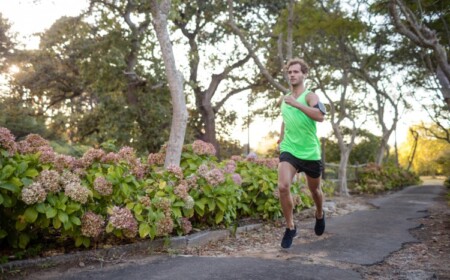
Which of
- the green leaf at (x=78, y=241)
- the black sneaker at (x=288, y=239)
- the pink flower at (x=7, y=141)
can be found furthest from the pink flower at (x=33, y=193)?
the black sneaker at (x=288, y=239)

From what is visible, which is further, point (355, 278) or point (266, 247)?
point (266, 247)

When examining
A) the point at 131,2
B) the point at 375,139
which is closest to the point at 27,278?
the point at 131,2

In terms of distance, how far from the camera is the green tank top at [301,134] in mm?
4648

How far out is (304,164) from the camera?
4688mm

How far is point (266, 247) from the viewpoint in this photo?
18.3 feet

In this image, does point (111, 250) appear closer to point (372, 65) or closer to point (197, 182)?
point (197, 182)

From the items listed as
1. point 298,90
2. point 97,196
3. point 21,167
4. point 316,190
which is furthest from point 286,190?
point 21,167

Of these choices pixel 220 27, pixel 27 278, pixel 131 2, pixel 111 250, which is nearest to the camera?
pixel 27 278

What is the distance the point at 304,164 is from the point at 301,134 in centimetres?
35

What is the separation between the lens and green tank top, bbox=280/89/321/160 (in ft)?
15.3

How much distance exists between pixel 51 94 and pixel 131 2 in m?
8.73

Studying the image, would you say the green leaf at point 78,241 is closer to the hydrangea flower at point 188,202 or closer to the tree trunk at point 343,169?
the hydrangea flower at point 188,202

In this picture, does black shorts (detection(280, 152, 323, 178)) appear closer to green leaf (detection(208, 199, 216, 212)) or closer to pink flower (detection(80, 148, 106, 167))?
green leaf (detection(208, 199, 216, 212))

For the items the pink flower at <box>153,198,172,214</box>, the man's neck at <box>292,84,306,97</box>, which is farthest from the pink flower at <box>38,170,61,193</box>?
the man's neck at <box>292,84,306,97</box>
